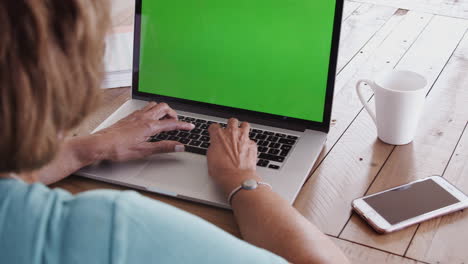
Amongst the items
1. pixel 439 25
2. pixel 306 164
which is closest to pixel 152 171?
pixel 306 164

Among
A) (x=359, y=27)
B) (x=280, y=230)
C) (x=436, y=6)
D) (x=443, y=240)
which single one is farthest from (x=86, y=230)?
(x=436, y=6)

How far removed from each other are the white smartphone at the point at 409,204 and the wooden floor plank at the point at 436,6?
1011 mm

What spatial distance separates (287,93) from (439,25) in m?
0.79

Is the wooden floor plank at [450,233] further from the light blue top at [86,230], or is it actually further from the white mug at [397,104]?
the light blue top at [86,230]

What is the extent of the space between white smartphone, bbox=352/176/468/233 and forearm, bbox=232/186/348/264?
131 mm

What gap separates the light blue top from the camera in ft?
1.98

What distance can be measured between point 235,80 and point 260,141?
158 mm

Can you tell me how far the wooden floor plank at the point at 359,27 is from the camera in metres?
1.75

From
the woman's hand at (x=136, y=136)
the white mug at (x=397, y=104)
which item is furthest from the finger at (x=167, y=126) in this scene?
the white mug at (x=397, y=104)

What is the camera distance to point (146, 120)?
1286 millimetres

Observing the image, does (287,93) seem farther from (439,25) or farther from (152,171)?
(439,25)

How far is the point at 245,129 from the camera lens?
4.08 feet

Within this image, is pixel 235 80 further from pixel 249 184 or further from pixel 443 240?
pixel 443 240

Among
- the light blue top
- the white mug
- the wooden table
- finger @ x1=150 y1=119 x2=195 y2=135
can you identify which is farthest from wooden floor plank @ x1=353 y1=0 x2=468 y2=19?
the light blue top
